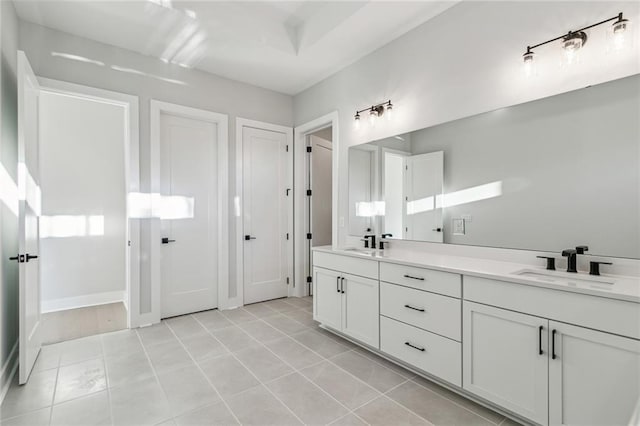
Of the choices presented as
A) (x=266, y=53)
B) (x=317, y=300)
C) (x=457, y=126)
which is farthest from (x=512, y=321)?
(x=266, y=53)

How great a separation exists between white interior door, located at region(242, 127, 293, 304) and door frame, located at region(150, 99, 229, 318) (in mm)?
278

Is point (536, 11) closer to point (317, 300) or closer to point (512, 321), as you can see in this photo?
point (512, 321)

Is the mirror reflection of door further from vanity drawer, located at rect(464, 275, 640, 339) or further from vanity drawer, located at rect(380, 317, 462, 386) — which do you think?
vanity drawer, located at rect(464, 275, 640, 339)

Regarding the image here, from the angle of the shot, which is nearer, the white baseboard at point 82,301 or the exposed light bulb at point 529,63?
the exposed light bulb at point 529,63

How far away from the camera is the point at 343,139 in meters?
3.66

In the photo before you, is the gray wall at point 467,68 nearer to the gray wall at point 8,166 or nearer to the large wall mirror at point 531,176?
the large wall mirror at point 531,176

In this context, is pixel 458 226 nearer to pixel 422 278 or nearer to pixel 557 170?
pixel 422 278

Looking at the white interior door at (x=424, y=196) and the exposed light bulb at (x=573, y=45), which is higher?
the exposed light bulb at (x=573, y=45)

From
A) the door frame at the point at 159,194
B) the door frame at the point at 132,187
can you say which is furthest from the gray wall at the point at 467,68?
the door frame at the point at 132,187

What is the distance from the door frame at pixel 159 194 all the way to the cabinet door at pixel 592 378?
3332mm

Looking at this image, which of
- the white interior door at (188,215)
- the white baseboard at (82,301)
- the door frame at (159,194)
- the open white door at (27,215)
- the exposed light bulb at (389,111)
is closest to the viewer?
the open white door at (27,215)

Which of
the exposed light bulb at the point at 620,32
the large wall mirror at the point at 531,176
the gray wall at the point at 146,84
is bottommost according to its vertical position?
the large wall mirror at the point at 531,176

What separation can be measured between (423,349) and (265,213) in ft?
9.02

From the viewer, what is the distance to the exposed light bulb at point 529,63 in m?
2.05
